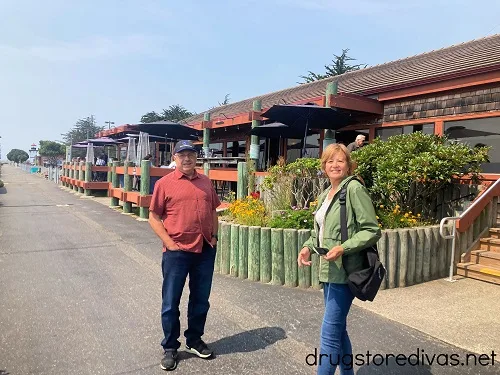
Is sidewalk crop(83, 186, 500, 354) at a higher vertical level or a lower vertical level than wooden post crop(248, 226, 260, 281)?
lower

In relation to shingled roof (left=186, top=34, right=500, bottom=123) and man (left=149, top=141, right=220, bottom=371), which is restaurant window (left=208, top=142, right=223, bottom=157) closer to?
shingled roof (left=186, top=34, right=500, bottom=123)

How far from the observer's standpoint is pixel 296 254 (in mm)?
5195

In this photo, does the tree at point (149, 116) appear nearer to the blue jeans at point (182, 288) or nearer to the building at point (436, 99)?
the building at point (436, 99)

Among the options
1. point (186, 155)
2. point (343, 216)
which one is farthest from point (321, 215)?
point (186, 155)

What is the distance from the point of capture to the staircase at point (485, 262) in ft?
17.5

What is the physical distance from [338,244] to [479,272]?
4.03 meters

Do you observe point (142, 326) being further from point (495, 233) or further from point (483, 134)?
point (483, 134)

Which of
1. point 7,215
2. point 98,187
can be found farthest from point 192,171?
point 98,187

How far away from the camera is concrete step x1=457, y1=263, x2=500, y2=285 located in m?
5.26

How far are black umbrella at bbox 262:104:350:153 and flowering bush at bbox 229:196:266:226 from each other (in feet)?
10.1

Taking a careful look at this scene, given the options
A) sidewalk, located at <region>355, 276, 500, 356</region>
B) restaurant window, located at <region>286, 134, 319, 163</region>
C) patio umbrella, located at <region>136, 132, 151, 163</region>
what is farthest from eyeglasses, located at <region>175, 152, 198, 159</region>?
patio umbrella, located at <region>136, 132, 151, 163</region>

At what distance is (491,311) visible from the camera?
427 cm

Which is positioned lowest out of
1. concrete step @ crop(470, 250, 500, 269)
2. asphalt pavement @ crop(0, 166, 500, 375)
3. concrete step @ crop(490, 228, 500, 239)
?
asphalt pavement @ crop(0, 166, 500, 375)

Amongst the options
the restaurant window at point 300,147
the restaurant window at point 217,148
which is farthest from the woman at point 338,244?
the restaurant window at point 217,148
